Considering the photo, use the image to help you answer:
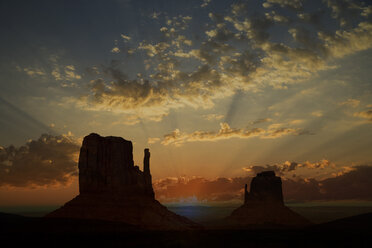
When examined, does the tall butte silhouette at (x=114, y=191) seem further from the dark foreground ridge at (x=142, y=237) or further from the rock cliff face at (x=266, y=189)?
the rock cliff face at (x=266, y=189)

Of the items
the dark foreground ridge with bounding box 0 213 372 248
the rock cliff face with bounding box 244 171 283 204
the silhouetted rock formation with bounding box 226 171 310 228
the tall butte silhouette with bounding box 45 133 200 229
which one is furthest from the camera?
the rock cliff face with bounding box 244 171 283 204

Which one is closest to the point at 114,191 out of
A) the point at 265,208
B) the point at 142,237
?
the point at 142,237

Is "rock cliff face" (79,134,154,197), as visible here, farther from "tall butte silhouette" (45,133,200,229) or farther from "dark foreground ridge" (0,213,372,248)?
"dark foreground ridge" (0,213,372,248)

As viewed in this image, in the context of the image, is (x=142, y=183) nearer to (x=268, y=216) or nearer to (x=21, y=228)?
A: (x=21, y=228)

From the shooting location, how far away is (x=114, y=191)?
106 meters

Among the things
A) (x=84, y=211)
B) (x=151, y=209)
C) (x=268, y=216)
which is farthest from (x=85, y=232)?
(x=268, y=216)

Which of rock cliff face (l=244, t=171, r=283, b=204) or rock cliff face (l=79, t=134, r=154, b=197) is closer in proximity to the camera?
rock cliff face (l=79, t=134, r=154, b=197)

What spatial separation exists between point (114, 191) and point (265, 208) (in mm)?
93851

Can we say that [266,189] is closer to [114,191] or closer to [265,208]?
[265,208]

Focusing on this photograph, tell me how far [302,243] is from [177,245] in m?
22.6

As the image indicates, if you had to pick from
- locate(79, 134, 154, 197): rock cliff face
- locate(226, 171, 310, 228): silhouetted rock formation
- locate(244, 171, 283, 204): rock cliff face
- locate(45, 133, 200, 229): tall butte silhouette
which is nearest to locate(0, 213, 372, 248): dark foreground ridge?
locate(45, 133, 200, 229): tall butte silhouette

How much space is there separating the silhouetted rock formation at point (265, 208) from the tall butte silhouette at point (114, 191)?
54.0 metres

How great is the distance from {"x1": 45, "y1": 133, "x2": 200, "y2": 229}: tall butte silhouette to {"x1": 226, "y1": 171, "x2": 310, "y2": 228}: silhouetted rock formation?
54.0 m

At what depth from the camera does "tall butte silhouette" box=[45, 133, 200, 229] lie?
95125 millimetres
